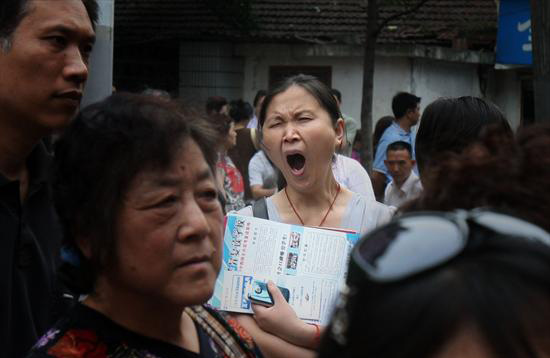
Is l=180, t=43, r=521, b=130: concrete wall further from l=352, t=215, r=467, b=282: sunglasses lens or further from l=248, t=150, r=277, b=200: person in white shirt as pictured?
l=352, t=215, r=467, b=282: sunglasses lens

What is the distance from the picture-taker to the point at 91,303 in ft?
6.36

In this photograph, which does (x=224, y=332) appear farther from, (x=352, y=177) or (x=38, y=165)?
(x=352, y=177)

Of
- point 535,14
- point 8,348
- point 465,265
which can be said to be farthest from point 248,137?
point 465,265

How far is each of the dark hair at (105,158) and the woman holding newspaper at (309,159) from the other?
5.04 feet

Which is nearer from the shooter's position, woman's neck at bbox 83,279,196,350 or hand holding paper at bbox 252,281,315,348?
woman's neck at bbox 83,279,196,350

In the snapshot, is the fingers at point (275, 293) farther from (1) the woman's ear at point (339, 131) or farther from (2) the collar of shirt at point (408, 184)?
(2) the collar of shirt at point (408, 184)

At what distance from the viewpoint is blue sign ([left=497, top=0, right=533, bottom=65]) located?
17.6 m

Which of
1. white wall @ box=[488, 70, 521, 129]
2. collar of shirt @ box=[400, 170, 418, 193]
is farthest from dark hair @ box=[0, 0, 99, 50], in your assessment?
white wall @ box=[488, 70, 521, 129]

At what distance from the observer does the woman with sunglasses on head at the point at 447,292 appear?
930 millimetres

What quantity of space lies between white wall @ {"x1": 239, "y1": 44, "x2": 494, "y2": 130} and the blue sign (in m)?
1.65

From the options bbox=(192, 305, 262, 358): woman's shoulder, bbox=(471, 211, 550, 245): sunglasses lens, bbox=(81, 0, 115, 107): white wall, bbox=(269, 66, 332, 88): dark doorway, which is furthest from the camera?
bbox=(269, 66, 332, 88): dark doorway

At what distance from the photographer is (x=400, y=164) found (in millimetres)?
7020

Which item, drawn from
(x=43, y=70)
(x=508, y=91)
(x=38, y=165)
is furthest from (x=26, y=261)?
(x=508, y=91)

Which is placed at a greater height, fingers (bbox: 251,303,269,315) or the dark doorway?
the dark doorway
